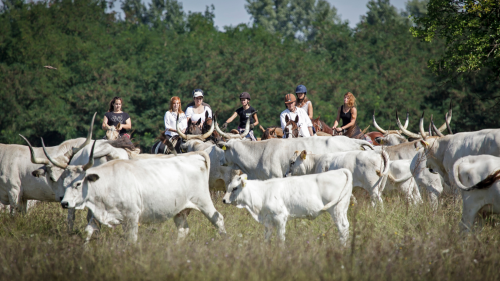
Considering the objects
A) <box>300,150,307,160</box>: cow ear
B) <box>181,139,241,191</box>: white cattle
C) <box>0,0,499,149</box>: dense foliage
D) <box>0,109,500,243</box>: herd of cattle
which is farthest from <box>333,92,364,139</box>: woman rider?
<box>0,0,499,149</box>: dense foliage

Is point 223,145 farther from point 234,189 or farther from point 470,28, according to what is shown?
point 470,28

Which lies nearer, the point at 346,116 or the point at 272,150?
the point at 272,150

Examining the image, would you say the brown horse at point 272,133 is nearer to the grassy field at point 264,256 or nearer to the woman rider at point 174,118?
the woman rider at point 174,118

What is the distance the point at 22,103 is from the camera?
2980 centimetres

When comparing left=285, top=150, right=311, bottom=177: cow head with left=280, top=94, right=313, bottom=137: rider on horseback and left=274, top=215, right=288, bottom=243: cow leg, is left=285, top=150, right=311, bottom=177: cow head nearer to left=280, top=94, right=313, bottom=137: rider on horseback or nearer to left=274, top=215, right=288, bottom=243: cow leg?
left=280, top=94, right=313, bottom=137: rider on horseback

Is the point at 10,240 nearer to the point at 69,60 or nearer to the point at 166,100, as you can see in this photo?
the point at 166,100

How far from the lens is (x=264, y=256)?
557 centimetres

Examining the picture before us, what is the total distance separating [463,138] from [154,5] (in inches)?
2092

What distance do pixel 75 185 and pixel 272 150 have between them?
4647 millimetres

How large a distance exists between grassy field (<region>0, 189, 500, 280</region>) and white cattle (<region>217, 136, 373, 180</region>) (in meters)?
2.75

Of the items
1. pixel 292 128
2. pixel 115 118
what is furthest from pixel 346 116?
pixel 115 118

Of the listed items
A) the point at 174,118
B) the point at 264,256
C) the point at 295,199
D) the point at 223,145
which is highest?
the point at 174,118

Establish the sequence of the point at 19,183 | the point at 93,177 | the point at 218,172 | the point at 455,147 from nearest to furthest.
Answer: the point at 93,177, the point at 455,147, the point at 19,183, the point at 218,172

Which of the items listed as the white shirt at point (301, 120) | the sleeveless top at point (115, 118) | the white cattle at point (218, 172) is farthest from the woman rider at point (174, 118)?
the white shirt at point (301, 120)
